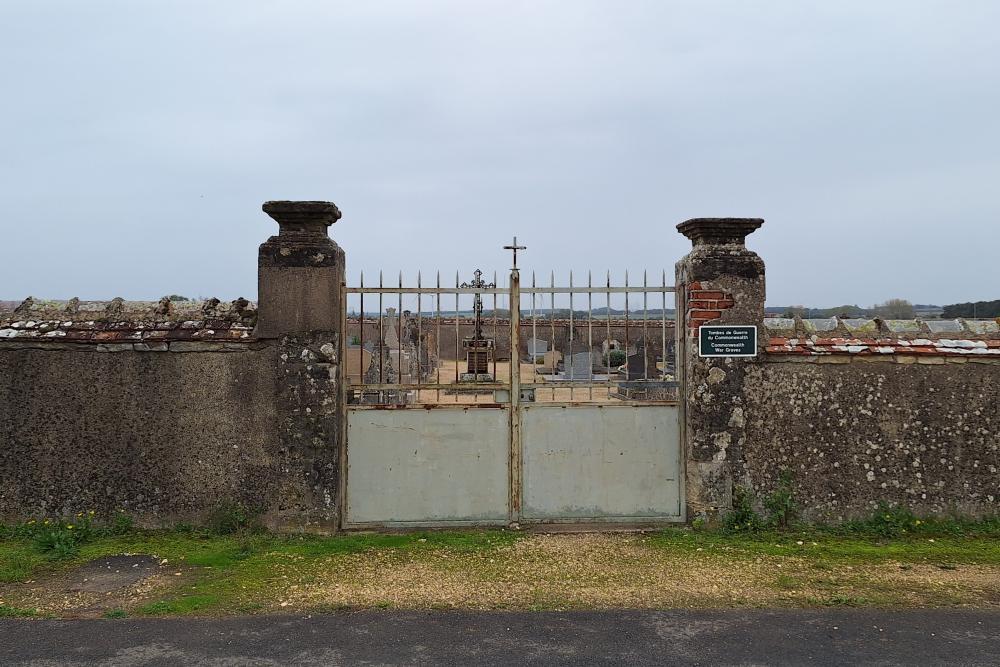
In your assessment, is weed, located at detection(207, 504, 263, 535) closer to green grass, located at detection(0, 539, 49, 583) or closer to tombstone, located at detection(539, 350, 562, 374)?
green grass, located at detection(0, 539, 49, 583)

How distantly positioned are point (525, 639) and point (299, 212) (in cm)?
397

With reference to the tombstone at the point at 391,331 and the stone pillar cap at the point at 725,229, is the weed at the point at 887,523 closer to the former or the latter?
the stone pillar cap at the point at 725,229

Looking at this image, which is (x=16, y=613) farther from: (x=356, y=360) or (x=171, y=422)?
(x=356, y=360)

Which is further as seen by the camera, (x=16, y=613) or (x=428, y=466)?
(x=428, y=466)

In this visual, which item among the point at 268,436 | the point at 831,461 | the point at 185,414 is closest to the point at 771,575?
the point at 831,461

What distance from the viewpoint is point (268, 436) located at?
5.69m

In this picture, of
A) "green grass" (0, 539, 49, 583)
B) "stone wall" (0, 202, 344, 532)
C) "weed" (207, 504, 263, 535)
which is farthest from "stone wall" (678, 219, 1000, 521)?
"green grass" (0, 539, 49, 583)

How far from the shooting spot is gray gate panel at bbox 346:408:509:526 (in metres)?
5.90

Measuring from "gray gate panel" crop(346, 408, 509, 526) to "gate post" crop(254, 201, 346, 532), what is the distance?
0.25m

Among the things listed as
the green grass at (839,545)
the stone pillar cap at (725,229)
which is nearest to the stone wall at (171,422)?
the green grass at (839,545)

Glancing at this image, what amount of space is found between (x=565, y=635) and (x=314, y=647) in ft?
4.91

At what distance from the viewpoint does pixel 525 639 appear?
389 cm

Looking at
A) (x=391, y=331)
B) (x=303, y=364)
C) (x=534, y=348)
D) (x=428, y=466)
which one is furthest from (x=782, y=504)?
(x=391, y=331)

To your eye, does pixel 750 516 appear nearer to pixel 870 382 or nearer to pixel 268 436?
pixel 870 382
